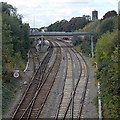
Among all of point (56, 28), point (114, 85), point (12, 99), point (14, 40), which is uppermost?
point (56, 28)

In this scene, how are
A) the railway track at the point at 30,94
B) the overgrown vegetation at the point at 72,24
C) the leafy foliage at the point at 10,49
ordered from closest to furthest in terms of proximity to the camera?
the railway track at the point at 30,94 < the leafy foliage at the point at 10,49 < the overgrown vegetation at the point at 72,24

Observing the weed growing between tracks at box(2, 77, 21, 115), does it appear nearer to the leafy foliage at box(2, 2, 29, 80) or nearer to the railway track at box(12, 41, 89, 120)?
the railway track at box(12, 41, 89, 120)

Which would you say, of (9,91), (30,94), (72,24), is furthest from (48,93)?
(72,24)

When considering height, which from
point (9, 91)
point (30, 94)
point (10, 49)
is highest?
point (10, 49)

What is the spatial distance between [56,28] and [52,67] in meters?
90.7

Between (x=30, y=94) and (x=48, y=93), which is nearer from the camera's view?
(x=30, y=94)

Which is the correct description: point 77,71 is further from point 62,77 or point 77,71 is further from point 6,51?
point 6,51

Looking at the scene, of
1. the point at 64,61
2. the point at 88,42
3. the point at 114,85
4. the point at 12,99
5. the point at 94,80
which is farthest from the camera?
the point at 88,42

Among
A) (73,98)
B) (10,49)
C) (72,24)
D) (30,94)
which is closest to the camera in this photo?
(73,98)

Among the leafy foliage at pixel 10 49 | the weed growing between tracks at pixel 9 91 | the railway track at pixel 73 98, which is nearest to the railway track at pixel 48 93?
the railway track at pixel 73 98

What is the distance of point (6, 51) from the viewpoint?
27.8m

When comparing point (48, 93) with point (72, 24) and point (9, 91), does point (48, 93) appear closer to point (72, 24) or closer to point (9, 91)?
point (9, 91)

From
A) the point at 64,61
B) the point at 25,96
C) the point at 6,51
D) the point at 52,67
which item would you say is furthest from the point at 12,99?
the point at 64,61

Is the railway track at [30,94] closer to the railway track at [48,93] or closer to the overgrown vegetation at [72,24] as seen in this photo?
the railway track at [48,93]
